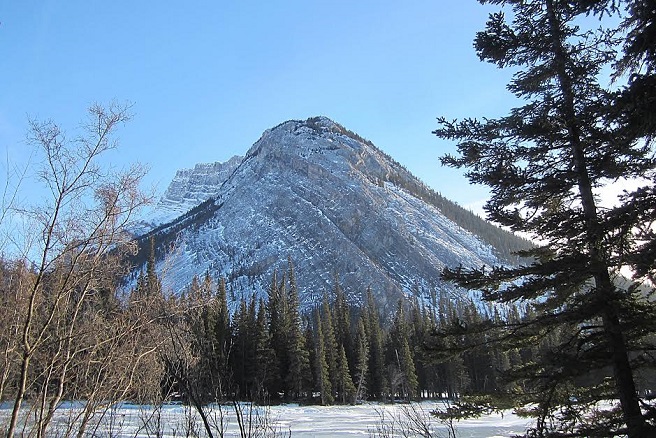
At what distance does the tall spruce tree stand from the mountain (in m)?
124

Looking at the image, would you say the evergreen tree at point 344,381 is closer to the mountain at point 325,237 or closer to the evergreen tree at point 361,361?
the evergreen tree at point 361,361

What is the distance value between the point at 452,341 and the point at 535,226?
2005 mm

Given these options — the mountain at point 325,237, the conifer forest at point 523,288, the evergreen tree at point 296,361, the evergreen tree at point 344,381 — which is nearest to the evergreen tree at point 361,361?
the evergreen tree at point 344,381

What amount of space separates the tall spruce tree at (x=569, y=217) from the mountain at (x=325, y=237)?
12440 cm

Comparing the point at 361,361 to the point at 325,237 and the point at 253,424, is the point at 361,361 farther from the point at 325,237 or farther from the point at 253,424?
the point at 325,237

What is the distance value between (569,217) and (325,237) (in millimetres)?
152792

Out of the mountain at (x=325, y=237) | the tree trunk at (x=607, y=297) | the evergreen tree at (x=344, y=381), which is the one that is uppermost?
the mountain at (x=325, y=237)

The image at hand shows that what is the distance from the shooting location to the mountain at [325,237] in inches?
5748

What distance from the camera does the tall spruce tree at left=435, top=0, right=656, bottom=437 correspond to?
17.7ft

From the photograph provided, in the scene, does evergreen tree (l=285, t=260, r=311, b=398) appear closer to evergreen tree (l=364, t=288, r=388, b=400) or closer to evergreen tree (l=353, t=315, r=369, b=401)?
evergreen tree (l=353, t=315, r=369, b=401)

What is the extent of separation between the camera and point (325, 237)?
15875cm

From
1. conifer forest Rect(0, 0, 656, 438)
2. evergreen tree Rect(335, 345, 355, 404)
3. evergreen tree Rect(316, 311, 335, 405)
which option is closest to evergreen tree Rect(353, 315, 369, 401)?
evergreen tree Rect(335, 345, 355, 404)

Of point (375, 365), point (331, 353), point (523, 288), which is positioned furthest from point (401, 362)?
point (523, 288)

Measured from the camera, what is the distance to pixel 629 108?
429 centimetres
